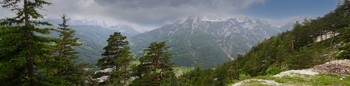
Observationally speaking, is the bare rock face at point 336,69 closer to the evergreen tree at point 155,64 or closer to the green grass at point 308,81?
the green grass at point 308,81

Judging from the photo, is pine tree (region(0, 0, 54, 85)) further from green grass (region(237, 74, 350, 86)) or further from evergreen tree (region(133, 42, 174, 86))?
evergreen tree (region(133, 42, 174, 86))

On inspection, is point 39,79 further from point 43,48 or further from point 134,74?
point 134,74

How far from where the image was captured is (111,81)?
131 feet

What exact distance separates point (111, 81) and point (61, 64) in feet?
55.5

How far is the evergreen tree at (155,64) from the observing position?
41.7m

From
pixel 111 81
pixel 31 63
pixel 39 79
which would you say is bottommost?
pixel 111 81

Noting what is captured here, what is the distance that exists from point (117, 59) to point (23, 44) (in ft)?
62.0

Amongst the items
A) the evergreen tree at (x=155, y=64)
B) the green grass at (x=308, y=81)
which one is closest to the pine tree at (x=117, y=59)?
the evergreen tree at (x=155, y=64)

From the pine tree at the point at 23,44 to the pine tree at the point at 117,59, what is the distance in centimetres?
1779

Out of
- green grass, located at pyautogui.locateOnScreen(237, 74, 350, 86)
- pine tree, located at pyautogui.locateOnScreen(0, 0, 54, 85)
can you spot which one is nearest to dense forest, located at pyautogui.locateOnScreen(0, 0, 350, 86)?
pine tree, located at pyautogui.locateOnScreen(0, 0, 54, 85)

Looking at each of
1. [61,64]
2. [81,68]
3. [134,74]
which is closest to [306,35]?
[134,74]

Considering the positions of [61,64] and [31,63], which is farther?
[61,64]

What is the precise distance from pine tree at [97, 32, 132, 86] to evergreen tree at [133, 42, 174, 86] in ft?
6.99

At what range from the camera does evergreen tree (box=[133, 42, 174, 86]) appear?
137 feet
